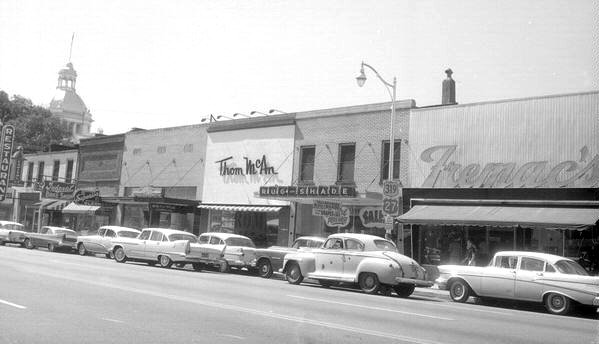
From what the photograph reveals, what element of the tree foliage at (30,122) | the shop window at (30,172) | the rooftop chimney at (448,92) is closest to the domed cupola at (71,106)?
the tree foliage at (30,122)

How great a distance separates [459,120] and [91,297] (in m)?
16.9

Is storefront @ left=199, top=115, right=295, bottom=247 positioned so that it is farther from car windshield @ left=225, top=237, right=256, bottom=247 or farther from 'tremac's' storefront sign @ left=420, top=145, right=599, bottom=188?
'tremac's' storefront sign @ left=420, top=145, right=599, bottom=188

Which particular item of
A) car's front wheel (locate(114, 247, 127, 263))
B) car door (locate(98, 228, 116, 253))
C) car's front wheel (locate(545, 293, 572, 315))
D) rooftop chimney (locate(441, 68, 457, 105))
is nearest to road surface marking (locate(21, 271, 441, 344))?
car's front wheel (locate(545, 293, 572, 315))

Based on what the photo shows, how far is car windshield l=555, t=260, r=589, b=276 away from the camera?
598 inches

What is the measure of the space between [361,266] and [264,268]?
19.4ft

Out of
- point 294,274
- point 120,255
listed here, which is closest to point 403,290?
point 294,274

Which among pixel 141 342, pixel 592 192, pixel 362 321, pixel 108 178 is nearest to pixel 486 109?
pixel 592 192

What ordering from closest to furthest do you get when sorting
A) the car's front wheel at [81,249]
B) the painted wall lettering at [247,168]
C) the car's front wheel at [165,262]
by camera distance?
1. the car's front wheel at [165,262]
2. the car's front wheel at [81,249]
3. the painted wall lettering at [247,168]

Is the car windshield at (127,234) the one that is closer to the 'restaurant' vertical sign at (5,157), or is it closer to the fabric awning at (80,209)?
the fabric awning at (80,209)

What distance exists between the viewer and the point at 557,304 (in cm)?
1491

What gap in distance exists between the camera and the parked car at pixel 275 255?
21578 millimetres

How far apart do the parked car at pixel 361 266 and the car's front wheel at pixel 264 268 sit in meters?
2.62

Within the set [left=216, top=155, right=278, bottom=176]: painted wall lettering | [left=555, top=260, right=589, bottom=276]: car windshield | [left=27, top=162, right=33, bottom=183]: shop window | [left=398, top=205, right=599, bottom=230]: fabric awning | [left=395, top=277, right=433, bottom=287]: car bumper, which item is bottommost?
[left=395, top=277, right=433, bottom=287]: car bumper

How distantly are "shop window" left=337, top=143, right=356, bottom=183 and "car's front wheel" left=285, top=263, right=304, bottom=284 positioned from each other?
866cm
